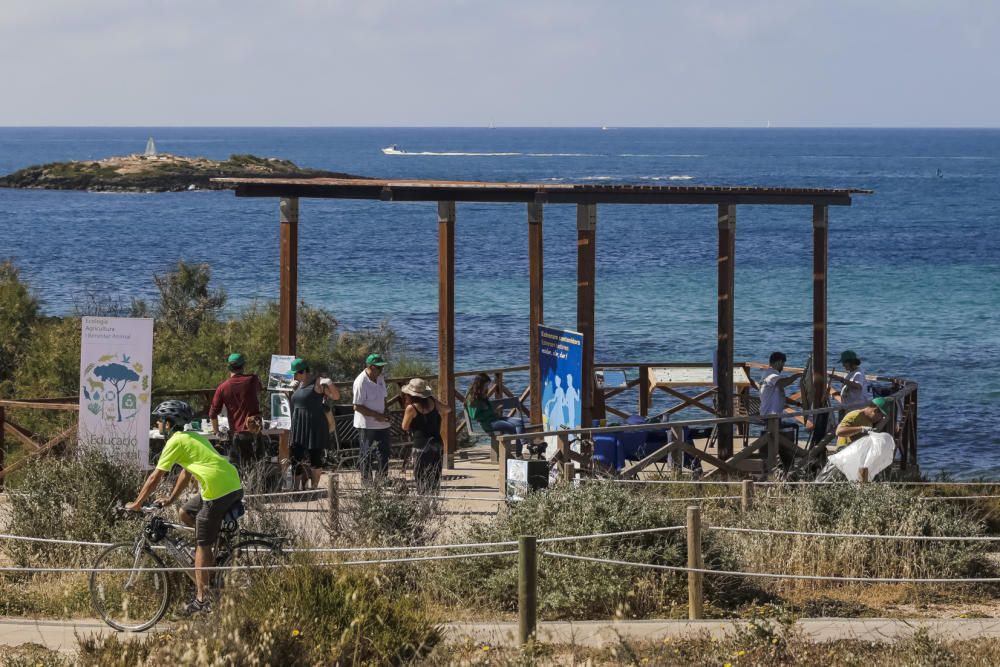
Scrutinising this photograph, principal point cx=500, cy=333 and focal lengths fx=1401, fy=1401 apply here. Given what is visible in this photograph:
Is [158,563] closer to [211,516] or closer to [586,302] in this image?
[211,516]

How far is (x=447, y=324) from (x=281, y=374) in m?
1.69

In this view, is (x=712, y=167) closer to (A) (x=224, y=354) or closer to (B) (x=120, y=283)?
(B) (x=120, y=283)

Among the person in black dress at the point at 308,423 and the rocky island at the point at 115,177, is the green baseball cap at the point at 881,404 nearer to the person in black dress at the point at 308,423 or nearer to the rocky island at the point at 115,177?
the person in black dress at the point at 308,423

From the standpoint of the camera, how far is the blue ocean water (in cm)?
3756

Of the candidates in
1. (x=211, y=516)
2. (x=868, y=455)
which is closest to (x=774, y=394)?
(x=868, y=455)

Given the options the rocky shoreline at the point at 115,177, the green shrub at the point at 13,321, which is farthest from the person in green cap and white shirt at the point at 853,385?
the rocky shoreline at the point at 115,177

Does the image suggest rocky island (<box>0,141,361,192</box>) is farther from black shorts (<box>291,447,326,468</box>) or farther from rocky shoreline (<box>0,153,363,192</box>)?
black shorts (<box>291,447,326,468</box>)

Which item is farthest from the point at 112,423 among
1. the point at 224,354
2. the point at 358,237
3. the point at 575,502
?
the point at 358,237

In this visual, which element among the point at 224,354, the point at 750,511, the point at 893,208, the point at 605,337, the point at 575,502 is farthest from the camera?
the point at 893,208

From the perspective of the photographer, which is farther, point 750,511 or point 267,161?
point 267,161

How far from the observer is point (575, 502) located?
9422mm

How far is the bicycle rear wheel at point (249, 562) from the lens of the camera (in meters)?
8.22

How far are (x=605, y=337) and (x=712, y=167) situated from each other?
373 feet

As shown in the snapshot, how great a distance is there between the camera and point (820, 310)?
14.7 m
